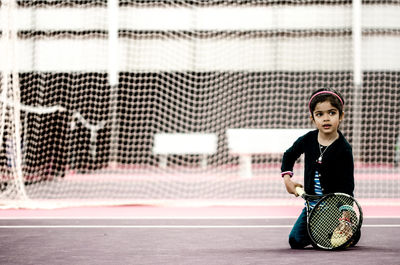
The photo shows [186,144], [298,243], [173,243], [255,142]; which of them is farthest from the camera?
[186,144]

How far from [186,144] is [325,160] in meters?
10.1

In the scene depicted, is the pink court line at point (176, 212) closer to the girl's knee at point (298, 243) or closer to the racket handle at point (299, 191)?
the girl's knee at point (298, 243)

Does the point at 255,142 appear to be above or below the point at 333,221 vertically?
above

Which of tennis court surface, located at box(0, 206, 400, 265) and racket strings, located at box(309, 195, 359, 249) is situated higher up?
racket strings, located at box(309, 195, 359, 249)

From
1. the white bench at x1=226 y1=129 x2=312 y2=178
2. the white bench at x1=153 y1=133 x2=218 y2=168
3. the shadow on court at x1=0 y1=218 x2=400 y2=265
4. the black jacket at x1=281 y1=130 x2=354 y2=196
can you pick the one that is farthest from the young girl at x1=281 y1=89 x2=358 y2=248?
the white bench at x1=153 y1=133 x2=218 y2=168

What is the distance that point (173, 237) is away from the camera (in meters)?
3.70

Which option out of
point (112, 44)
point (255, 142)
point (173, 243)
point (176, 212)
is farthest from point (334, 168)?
point (112, 44)

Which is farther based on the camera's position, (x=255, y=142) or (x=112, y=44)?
(x=112, y=44)

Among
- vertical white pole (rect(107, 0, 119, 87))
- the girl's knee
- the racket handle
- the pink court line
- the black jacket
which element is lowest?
the pink court line

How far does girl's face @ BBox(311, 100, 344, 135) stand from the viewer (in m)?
3.04

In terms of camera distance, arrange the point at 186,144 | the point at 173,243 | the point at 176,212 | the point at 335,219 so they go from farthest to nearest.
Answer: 1. the point at 186,144
2. the point at 176,212
3. the point at 173,243
4. the point at 335,219

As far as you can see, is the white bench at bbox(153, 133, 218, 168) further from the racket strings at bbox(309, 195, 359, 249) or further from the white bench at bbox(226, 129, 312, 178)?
the racket strings at bbox(309, 195, 359, 249)

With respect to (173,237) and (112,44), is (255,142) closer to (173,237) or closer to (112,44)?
(112,44)

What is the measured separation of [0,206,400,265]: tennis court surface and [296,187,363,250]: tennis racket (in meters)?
0.07
